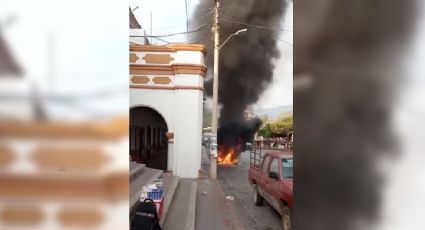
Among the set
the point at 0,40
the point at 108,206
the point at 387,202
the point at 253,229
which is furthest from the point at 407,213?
the point at 253,229

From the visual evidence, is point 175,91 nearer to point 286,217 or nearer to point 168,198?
point 168,198

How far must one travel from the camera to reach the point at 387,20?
4.54ft

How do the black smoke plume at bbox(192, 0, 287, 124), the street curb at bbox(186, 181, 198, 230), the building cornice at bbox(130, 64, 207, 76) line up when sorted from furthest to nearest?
the black smoke plume at bbox(192, 0, 287, 124) → the building cornice at bbox(130, 64, 207, 76) → the street curb at bbox(186, 181, 198, 230)

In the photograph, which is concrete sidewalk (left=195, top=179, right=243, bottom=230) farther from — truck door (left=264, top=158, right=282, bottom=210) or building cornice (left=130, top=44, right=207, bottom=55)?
building cornice (left=130, top=44, right=207, bottom=55)

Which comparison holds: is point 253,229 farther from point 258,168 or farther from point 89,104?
point 89,104

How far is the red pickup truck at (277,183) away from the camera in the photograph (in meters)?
6.97

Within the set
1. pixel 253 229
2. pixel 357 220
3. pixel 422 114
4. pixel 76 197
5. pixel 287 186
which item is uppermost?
pixel 422 114

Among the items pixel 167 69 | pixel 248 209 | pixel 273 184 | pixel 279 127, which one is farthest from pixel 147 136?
pixel 279 127

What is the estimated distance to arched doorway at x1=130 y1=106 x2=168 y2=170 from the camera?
50.6 ft

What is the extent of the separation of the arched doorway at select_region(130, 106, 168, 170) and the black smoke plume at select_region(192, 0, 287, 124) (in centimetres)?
535

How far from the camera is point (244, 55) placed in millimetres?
25484

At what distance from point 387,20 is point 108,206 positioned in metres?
0.99

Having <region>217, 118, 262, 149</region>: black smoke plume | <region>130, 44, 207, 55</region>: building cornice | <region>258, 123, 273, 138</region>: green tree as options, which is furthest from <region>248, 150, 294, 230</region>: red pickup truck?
<region>258, 123, 273, 138</region>: green tree

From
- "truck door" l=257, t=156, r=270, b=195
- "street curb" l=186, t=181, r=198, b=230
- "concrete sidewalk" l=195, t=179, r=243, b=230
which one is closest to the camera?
"street curb" l=186, t=181, r=198, b=230
